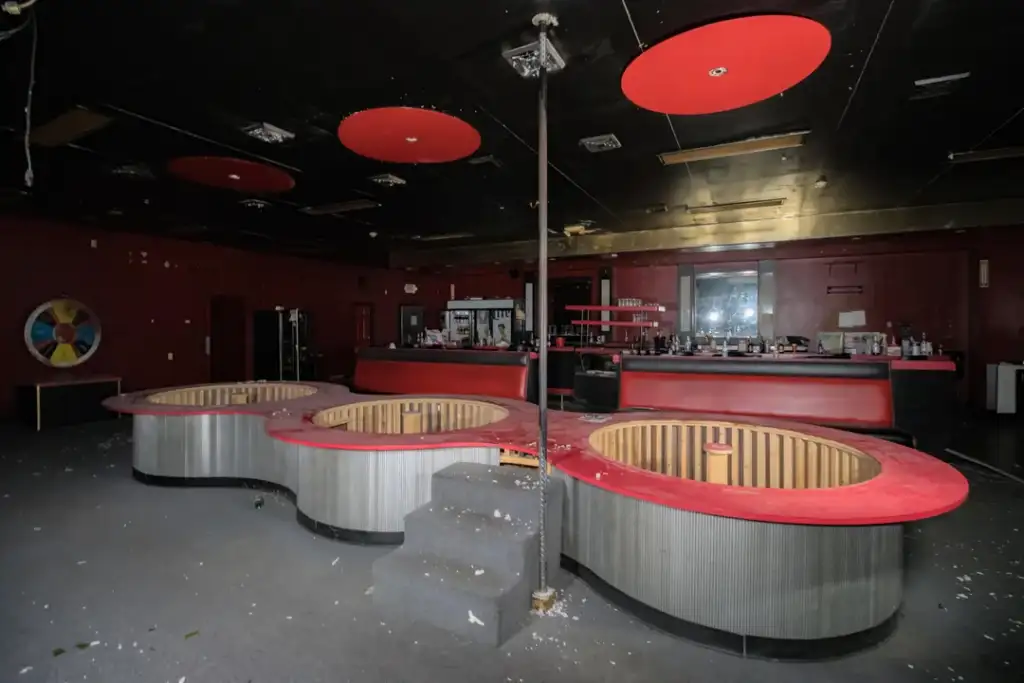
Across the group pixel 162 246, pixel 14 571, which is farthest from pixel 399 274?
pixel 14 571

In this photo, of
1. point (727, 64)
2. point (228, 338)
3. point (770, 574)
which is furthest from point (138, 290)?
point (770, 574)

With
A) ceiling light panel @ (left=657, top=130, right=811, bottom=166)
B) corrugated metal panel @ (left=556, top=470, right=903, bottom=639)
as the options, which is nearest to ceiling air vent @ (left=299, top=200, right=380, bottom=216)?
ceiling light panel @ (left=657, top=130, right=811, bottom=166)

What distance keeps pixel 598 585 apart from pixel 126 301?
31.7ft

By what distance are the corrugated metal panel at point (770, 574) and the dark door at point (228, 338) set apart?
10293 mm

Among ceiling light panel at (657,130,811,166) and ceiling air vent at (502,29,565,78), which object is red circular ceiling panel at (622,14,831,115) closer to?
ceiling air vent at (502,29,565,78)

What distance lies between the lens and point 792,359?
602 cm

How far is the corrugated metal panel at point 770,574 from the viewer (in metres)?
2.31

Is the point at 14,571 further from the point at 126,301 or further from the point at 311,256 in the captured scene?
the point at 311,256

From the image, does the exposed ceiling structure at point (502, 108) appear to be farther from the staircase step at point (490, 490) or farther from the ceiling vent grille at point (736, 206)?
the staircase step at point (490, 490)

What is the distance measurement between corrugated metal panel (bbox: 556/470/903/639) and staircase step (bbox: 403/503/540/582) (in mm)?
627

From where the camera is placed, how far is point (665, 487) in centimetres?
258

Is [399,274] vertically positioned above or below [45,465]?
above

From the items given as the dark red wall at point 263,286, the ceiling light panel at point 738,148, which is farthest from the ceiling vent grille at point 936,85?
the dark red wall at point 263,286

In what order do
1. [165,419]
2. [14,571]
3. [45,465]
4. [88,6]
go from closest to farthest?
[88,6] < [14,571] < [165,419] < [45,465]
